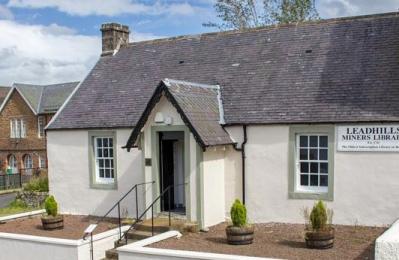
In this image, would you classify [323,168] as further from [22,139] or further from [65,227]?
[22,139]

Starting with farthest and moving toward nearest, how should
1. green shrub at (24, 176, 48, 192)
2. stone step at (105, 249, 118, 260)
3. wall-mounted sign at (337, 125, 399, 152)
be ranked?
1. green shrub at (24, 176, 48, 192)
2. stone step at (105, 249, 118, 260)
3. wall-mounted sign at (337, 125, 399, 152)

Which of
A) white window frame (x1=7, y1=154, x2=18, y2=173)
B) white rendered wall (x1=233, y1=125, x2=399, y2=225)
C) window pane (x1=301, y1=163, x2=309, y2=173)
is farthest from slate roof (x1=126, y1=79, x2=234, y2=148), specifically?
white window frame (x1=7, y1=154, x2=18, y2=173)

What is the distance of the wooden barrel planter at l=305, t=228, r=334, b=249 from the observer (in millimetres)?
11829

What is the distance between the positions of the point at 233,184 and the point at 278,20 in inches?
862

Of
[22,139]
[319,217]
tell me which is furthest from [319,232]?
[22,139]

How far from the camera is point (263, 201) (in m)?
15.4

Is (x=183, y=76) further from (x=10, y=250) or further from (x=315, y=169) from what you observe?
(x=10, y=250)

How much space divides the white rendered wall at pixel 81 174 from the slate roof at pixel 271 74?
62 cm

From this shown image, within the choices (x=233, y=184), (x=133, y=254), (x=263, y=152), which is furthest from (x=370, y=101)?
(x=133, y=254)

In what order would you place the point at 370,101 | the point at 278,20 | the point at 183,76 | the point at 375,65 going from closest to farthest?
1. the point at 370,101
2. the point at 375,65
3. the point at 183,76
4. the point at 278,20

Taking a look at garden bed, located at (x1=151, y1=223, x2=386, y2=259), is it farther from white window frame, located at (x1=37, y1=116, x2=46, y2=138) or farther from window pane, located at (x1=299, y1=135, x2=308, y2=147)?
white window frame, located at (x1=37, y1=116, x2=46, y2=138)

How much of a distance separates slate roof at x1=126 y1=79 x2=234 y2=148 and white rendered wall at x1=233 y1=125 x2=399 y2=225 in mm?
1136

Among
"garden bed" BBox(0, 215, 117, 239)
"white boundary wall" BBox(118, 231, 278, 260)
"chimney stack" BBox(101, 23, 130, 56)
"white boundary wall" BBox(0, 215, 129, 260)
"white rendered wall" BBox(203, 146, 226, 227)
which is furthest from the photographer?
"chimney stack" BBox(101, 23, 130, 56)

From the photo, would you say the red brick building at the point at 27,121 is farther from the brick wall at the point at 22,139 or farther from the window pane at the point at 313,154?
the window pane at the point at 313,154
